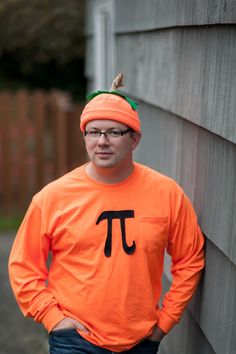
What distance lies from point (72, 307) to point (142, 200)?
545mm

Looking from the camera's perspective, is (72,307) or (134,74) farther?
(134,74)

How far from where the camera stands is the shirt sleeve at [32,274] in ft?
9.28

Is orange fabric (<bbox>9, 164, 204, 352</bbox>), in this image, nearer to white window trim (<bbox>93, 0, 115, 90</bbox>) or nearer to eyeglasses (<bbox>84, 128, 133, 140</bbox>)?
eyeglasses (<bbox>84, 128, 133, 140</bbox>)

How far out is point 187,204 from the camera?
9.48ft

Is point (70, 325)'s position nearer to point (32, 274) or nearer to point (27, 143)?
point (32, 274)

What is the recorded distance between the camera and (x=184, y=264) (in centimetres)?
292

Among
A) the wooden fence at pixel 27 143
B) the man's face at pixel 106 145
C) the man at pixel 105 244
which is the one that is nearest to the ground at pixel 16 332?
the man at pixel 105 244

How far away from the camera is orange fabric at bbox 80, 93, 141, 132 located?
271 centimetres

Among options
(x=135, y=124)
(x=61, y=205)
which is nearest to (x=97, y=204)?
(x=61, y=205)

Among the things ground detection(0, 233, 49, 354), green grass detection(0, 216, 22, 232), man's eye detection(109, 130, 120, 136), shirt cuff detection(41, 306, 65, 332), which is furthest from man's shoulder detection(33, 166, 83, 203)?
green grass detection(0, 216, 22, 232)

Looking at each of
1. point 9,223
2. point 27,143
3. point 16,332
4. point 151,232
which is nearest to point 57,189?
point 151,232

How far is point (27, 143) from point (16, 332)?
4025mm

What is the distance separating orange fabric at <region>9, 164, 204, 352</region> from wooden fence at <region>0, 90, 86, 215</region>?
5719 mm

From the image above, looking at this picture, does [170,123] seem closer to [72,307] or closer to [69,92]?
[72,307]
